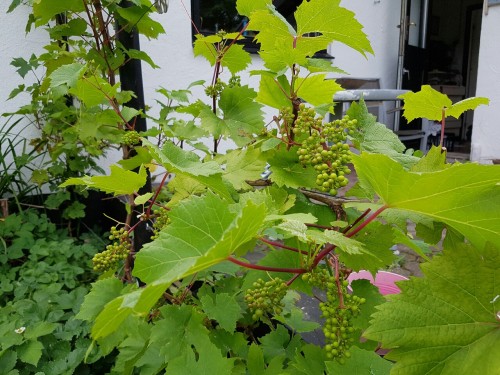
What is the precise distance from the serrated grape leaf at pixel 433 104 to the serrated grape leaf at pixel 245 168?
29 centimetres

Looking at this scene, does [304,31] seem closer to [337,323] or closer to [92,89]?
[337,323]

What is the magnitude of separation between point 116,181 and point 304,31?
1.35 ft

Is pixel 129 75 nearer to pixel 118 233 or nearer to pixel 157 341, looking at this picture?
pixel 118 233

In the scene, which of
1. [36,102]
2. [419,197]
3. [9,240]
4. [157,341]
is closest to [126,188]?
[157,341]

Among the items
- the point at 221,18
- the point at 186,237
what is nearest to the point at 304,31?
the point at 186,237

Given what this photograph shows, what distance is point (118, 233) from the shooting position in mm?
860

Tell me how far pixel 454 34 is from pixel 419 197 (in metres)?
9.56

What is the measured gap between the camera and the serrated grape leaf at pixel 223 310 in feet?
2.55

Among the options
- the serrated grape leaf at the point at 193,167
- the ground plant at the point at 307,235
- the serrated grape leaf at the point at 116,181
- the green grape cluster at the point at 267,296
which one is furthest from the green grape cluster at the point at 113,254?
the green grape cluster at the point at 267,296

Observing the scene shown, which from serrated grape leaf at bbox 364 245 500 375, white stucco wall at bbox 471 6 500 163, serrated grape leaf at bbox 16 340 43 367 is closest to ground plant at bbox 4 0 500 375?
serrated grape leaf at bbox 364 245 500 375

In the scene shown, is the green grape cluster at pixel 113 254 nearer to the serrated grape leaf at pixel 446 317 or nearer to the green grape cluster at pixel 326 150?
the green grape cluster at pixel 326 150

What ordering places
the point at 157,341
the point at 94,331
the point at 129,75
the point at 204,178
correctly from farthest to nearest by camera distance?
the point at 129,75 < the point at 157,341 < the point at 204,178 < the point at 94,331

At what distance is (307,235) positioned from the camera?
0.50 metres

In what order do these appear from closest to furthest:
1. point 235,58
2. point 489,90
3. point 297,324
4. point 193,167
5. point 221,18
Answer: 1. point 193,167
2. point 297,324
3. point 235,58
4. point 221,18
5. point 489,90
